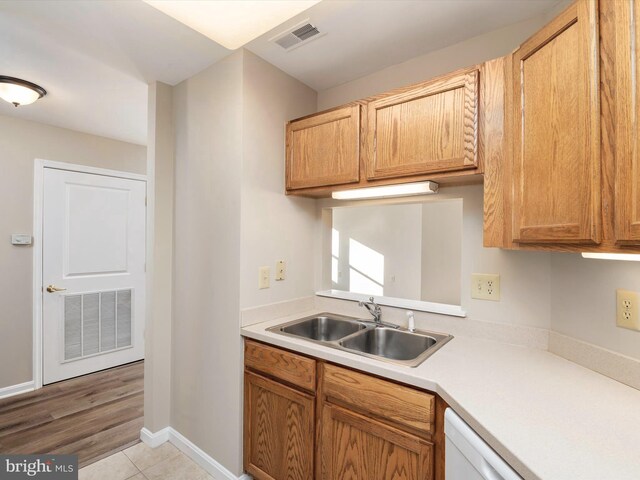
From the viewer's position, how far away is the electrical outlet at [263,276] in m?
1.89

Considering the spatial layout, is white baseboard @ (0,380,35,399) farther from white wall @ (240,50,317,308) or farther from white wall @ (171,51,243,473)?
white wall @ (240,50,317,308)

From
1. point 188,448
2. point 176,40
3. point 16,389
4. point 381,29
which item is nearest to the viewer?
point 381,29

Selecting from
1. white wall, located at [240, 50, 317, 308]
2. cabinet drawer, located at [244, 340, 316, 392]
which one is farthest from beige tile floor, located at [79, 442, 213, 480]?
white wall, located at [240, 50, 317, 308]

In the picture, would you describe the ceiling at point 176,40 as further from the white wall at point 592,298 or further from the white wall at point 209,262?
the white wall at point 592,298

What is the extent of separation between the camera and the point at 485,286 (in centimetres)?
162

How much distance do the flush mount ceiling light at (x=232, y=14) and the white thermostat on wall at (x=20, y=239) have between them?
2.45 m

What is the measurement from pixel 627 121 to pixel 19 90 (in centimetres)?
321

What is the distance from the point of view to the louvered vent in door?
10.2ft

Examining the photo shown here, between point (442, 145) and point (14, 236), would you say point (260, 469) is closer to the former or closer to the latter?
point (442, 145)

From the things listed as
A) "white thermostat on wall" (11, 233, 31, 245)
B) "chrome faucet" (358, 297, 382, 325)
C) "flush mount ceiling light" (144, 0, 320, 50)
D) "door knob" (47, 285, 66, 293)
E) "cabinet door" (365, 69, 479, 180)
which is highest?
"flush mount ceiling light" (144, 0, 320, 50)

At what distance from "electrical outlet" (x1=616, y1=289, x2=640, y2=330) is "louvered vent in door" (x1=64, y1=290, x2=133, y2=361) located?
3.92 meters

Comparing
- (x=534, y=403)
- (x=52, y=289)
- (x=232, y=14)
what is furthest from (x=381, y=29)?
(x=52, y=289)

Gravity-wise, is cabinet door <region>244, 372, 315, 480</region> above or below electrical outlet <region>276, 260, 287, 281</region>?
below

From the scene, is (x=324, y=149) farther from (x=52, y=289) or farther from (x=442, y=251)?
(x=52, y=289)
